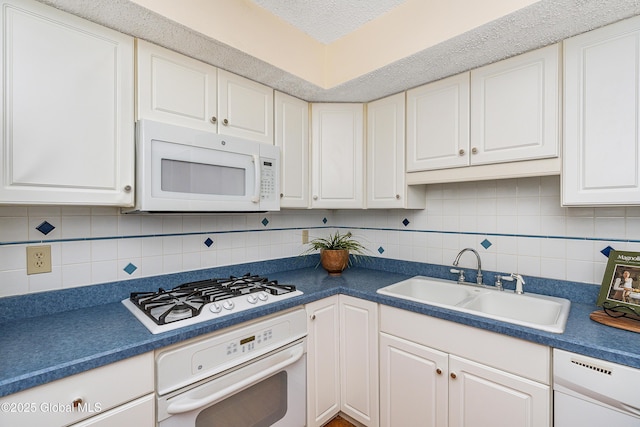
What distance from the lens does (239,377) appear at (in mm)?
1287

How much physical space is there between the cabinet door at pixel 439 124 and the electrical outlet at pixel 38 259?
189 centimetres

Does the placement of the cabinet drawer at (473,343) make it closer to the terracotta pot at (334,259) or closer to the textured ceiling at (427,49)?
the terracotta pot at (334,259)

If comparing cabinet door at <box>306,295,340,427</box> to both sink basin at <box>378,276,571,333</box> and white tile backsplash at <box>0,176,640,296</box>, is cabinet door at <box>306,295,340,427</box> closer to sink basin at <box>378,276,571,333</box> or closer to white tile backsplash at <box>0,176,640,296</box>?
sink basin at <box>378,276,571,333</box>

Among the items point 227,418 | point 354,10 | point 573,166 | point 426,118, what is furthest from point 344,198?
point 227,418

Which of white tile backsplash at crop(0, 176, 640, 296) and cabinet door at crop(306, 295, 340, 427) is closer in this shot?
white tile backsplash at crop(0, 176, 640, 296)

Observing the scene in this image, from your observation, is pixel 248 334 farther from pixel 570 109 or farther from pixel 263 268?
pixel 570 109

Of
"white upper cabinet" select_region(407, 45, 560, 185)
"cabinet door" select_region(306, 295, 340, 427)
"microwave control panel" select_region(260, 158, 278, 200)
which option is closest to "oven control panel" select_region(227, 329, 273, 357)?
"cabinet door" select_region(306, 295, 340, 427)

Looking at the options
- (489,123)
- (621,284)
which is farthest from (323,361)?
(489,123)

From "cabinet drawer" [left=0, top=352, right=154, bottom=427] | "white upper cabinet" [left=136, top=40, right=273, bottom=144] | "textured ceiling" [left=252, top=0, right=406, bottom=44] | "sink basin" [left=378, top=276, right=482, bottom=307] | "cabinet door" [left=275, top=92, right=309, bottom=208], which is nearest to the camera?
"cabinet drawer" [left=0, top=352, right=154, bottom=427]

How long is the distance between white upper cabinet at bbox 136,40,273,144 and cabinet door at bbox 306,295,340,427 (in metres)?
1.04

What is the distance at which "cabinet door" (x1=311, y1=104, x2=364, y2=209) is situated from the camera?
80.8 inches

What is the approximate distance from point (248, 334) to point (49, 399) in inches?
25.8

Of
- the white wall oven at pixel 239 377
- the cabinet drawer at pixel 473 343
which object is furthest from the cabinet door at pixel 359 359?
the white wall oven at pixel 239 377

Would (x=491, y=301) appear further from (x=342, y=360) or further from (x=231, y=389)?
(x=231, y=389)
